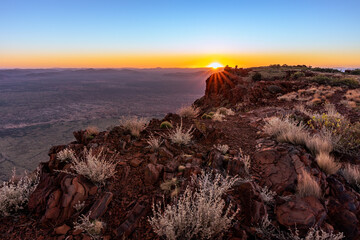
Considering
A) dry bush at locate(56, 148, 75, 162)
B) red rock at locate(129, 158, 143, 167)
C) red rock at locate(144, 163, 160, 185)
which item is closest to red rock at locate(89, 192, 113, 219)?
red rock at locate(144, 163, 160, 185)

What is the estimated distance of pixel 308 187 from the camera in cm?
328

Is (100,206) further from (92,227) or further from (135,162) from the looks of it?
(135,162)

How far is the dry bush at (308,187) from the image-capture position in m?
3.21

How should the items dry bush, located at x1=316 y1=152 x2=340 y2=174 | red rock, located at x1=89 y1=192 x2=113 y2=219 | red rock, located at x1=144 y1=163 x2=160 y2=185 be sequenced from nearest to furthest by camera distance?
red rock, located at x1=89 y1=192 x2=113 y2=219 → red rock, located at x1=144 y1=163 x2=160 y2=185 → dry bush, located at x1=316 y1=152 x2=340 y2=174

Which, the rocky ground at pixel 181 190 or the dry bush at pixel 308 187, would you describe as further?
the dry bush at pixel 308 187

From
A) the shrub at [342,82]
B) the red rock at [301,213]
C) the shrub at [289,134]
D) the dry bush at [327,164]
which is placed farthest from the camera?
the shrub at [342,82]

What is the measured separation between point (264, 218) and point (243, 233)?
45cm

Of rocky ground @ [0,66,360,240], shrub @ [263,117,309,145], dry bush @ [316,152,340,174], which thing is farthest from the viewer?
shrub @ [263,117,309,145]

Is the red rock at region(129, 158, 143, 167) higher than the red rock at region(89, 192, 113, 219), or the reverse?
the red rock at region(129, 158, 143, 167)

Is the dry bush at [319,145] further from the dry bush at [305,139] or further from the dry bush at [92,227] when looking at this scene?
the dry bush at [92,227]

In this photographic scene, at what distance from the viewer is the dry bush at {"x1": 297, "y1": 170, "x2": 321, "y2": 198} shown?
321 centimetres

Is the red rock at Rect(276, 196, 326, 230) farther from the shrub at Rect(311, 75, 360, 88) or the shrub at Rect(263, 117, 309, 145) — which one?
the shrub at Rect(311, 75, 360, 88)

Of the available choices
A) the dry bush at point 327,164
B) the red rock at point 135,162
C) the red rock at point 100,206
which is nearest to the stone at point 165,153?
the red rock at point 135,162

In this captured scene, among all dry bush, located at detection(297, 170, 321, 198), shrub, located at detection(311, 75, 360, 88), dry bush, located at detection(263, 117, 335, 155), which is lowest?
dry bush, located at detection(297, 170, 321, 198)
